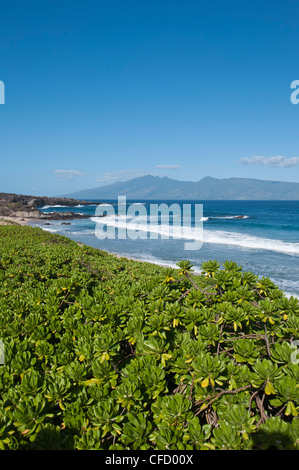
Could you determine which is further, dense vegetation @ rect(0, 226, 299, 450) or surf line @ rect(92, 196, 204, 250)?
surf line @ rect(92, 196, 204, 250)

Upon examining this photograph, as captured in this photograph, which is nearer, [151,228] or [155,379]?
[155,379]

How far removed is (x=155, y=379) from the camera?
1.72 metres

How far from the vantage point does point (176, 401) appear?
1553mm

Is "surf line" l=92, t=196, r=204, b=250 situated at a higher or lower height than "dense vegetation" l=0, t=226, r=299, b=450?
lower

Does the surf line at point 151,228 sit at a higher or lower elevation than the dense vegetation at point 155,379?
lower

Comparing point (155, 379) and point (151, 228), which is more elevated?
point (155, 379)

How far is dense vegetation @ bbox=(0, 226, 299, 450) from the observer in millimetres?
1452

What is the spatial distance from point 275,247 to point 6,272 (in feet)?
78.8

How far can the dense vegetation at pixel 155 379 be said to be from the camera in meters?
1.45

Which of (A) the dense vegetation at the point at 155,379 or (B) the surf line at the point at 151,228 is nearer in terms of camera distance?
(A) the dense vegetation at the point at 155,379
